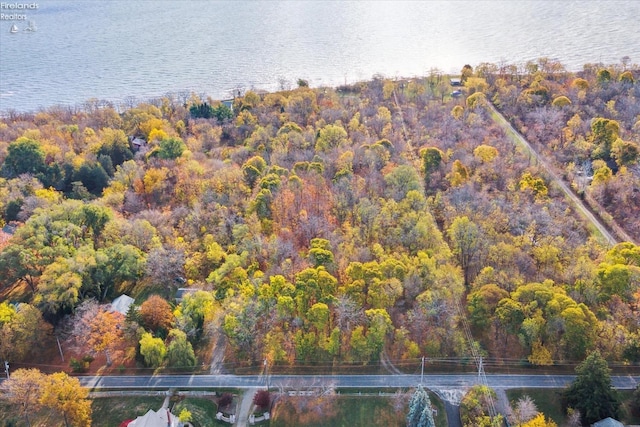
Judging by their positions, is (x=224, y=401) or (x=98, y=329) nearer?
(x=224, y=401)

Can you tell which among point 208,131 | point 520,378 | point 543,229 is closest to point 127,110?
point 208,131

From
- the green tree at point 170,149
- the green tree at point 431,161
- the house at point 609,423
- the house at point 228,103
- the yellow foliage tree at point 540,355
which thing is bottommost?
the house at point 609,423

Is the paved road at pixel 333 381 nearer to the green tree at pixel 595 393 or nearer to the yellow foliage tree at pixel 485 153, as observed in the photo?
the green tree at pixel 595 393

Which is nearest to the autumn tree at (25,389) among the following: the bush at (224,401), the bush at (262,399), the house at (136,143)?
the bush at (224,401)

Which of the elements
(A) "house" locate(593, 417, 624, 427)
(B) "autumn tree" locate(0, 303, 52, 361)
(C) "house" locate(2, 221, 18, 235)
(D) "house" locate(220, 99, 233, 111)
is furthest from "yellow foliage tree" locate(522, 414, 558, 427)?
(D) "house" locate(220, 99, 233, 111)

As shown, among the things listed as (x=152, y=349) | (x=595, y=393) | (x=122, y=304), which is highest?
(x=122, y=304)

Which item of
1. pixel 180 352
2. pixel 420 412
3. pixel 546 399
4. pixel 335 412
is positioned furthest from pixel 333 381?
pixel 546 399

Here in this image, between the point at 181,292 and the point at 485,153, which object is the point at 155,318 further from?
the point at 485,153
